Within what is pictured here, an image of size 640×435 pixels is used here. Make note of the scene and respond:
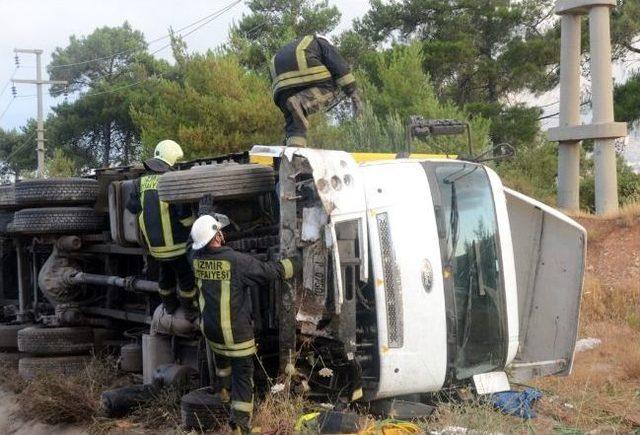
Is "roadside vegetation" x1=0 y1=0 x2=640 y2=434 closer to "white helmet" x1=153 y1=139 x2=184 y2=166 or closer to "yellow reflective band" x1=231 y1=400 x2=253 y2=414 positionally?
"yellow reflective band" x1=231 y1=400 x2=253 y2=414

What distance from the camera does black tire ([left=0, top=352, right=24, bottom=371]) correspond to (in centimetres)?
785

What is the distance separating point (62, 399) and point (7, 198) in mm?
2649

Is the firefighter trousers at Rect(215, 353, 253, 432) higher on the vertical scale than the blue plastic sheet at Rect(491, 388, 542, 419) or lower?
higher

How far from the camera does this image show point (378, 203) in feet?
16.9

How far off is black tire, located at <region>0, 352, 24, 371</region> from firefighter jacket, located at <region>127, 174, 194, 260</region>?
Result: 9.04ft

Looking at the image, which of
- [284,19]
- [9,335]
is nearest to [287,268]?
[9,335]

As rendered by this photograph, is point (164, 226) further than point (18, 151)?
No

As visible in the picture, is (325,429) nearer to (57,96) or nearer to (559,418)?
(559,418)

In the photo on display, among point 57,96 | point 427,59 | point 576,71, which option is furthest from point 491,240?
point 57,96

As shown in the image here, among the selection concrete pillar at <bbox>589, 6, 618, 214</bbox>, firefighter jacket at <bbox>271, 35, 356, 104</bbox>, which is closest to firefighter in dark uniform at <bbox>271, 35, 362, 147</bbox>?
firefighter jacket at <bbox>271, 35, 356, 104</bbox>

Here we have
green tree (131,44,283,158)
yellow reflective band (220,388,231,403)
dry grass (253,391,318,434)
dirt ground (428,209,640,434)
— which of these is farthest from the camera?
green tree (131,44,283,158)

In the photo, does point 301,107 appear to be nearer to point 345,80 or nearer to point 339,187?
point 345,80

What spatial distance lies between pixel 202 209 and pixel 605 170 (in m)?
16.6

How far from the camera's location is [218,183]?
208 inches
